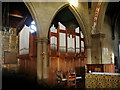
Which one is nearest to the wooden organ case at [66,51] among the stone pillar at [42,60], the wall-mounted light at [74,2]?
the stone pillar at [42,60]

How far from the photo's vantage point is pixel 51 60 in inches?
309

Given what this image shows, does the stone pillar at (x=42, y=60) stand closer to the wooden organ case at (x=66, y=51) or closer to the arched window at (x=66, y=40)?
the wooden organ case at (x=66, y=51)

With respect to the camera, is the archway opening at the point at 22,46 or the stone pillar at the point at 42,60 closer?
the archway opening at the point at 22,46

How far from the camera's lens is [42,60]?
718cm

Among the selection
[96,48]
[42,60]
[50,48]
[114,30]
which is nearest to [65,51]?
[50,48]

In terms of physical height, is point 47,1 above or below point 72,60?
above

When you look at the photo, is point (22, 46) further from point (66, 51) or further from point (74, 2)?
point (74, 2)

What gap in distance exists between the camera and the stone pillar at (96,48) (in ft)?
29.4

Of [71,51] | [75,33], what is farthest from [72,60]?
[75,33]

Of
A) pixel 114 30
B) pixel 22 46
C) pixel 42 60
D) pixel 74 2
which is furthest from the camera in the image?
pixel 114 30

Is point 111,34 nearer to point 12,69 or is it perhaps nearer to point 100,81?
point 100,81

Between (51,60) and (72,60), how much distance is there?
73.4 inches

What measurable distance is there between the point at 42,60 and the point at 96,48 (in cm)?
396

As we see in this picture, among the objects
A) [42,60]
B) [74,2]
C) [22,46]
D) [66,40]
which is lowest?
[42,60]
